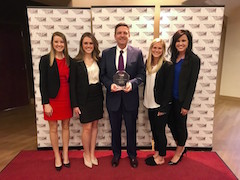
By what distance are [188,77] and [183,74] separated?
0.07m

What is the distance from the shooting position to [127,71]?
2170 millimetres

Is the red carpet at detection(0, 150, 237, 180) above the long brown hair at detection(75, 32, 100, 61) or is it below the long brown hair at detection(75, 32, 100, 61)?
below

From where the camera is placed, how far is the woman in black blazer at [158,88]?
2.10 metres

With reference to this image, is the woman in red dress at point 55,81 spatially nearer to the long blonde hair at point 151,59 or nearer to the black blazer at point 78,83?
the black blazer at point 78,83

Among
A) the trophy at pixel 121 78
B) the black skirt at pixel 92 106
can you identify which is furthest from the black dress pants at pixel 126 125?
the trophy at pixel 121 78

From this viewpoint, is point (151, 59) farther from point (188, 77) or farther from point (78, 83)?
point (78, 83)

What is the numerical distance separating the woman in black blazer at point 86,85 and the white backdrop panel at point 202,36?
107cm

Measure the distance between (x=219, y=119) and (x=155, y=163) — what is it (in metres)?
2.35

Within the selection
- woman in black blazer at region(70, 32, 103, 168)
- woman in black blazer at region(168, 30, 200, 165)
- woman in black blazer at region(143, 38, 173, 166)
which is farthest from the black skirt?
woman in black blazer at region(168, 30, 200, 165)

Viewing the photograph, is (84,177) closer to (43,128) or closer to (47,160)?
(47,160)

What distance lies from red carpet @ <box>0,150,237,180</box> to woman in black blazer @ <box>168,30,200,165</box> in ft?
1.37

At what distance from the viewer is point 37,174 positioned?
7.39ft

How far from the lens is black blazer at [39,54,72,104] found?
2039 mm

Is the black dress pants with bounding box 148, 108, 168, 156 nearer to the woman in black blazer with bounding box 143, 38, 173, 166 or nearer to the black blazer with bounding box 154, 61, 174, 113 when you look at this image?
the woman in black blazer with bounding box 143, 38, 173, 166
